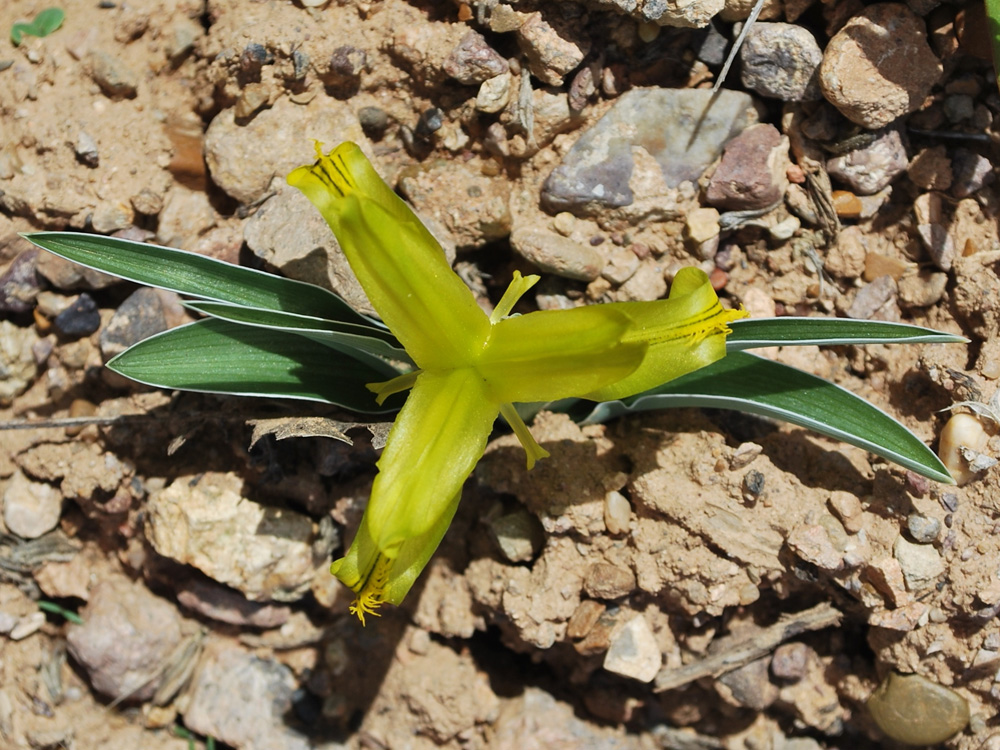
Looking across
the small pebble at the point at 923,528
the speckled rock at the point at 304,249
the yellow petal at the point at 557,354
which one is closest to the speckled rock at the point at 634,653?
the small pebble at the point at 923,528

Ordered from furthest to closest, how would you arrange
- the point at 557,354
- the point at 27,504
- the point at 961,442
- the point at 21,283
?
the point at 27,504 < the point at 21,283 < the point at 961,442 < the point at 557,354

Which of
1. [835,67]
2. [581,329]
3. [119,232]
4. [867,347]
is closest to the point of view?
[581,329]

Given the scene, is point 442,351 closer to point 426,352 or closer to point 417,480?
point 426,352

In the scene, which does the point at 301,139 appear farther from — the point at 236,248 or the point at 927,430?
the point at 927,430

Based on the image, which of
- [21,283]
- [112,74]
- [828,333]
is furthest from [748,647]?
[112,74]

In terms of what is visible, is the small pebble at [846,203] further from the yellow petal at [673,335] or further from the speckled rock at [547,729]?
the speckled rock at [547,729]

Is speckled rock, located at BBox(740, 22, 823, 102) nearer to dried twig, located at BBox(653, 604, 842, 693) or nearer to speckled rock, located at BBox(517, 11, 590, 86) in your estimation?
speckled rock, located at BBox(517, 11, 590, 86)

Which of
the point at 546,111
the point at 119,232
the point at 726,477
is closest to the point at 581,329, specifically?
the point at 726,477
